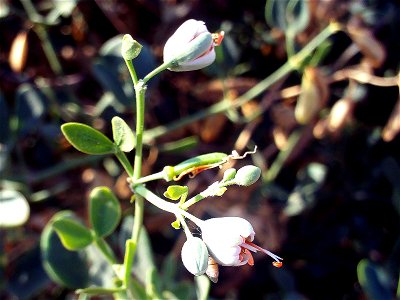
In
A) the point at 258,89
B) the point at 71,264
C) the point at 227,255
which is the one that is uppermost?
the point at 227,255

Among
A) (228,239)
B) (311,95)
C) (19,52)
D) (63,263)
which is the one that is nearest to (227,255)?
(228,239)

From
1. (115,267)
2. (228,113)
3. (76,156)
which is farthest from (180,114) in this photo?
(115,267)

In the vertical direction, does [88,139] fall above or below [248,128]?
above

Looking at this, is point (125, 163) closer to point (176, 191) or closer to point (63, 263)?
point (176, 191)

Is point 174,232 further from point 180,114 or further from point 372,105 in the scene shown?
point 372,105

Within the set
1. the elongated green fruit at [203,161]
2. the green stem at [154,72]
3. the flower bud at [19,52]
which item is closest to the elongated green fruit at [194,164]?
the elongated green fruit at [203,161]

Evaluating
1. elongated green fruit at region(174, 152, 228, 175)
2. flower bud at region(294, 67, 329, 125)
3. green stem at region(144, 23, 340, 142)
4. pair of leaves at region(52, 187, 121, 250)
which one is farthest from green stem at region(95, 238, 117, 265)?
flower bud at region(294, 67, 329, 125)
